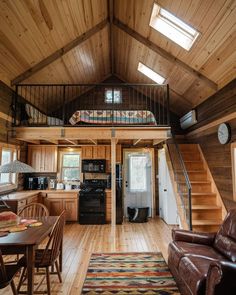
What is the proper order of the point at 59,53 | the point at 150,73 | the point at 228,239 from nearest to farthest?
the point at 228,239, the point at 59,53, the point at 150,73

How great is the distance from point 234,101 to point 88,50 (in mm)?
3624

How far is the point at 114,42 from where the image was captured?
18.1 ft

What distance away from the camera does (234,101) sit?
359cm

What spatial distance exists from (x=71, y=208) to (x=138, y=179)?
222 cm

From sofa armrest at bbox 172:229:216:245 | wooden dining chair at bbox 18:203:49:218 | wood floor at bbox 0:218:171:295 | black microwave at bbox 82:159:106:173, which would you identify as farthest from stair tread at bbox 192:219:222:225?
black microwave at bbox 82:159:106:173

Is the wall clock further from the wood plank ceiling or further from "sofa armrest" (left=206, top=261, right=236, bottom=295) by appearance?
"sofa armrest" (left=206, top=261, right=236, bottom=295)

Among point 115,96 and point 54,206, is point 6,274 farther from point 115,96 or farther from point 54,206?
point 115,96

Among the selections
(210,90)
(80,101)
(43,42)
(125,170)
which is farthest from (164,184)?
(43,42)

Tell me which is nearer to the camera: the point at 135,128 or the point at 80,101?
the point at 135,128

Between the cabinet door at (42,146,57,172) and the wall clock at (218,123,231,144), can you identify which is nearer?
the wall clock at (218,123,231,144)

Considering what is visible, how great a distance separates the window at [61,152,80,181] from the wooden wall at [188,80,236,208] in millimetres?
3719

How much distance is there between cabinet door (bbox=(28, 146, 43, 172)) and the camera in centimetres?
613

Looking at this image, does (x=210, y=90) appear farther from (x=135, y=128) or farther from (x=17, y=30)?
(x=17, y=30)

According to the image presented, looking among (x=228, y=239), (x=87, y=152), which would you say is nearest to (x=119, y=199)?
(x=87, y=152)
